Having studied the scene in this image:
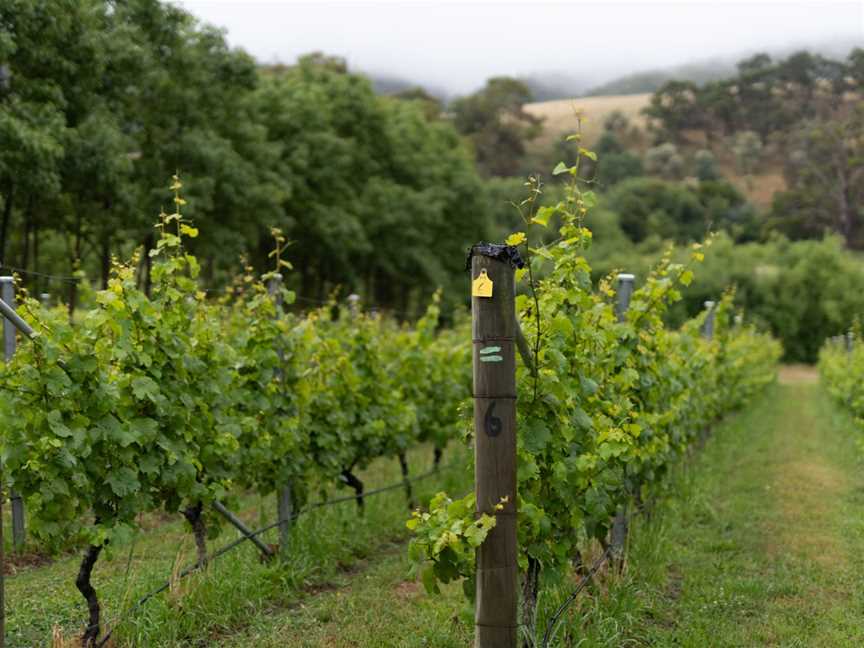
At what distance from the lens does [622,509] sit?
21.9 feet

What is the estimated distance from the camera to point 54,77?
1834cm

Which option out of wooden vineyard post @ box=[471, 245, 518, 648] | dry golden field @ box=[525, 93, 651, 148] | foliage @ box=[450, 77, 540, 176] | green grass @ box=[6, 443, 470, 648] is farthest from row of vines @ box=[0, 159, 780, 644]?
dry golden field @ box=[525, 93, 651, 148]

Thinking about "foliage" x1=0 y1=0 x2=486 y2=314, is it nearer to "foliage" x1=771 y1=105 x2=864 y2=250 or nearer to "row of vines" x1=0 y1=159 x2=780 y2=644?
"row of vines" x1=0 y1=159 x2=780 y2=644

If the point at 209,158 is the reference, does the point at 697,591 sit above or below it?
below

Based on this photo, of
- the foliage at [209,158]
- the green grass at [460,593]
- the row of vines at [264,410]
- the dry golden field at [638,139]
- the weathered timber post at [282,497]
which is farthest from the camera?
the dry golden field at [638,139]

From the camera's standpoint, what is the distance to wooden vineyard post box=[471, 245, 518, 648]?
3.79m

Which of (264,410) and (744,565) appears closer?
(264,410)

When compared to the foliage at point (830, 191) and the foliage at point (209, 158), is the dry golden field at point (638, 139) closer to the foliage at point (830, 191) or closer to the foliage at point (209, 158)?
the foliage at point (830, 191)

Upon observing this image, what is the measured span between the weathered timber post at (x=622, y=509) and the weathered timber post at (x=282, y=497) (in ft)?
7.44

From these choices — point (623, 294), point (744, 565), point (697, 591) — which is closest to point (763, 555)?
point (744, 565)

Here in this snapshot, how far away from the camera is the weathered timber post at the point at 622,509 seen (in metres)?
6.64

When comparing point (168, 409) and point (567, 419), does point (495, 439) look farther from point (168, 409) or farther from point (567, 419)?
point (168, 409)

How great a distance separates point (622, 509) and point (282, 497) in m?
2.48

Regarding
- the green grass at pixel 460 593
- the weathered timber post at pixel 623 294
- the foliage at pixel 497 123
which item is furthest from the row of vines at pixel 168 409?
the foliage at pixel 497 123
